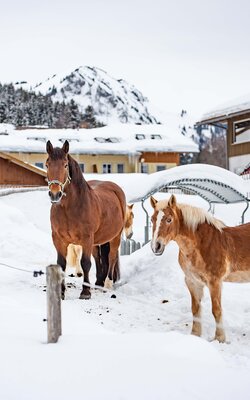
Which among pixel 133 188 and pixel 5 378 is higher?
pixel 133 188

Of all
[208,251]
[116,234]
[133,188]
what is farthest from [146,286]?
[133,188]

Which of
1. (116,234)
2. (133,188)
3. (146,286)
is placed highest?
(133,188)

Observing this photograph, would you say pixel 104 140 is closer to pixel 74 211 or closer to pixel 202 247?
pixel 74 211

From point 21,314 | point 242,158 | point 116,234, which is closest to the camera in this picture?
point 21,314

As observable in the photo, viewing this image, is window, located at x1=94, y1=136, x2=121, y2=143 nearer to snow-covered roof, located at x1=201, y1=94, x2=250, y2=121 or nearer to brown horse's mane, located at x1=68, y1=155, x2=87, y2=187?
snow-covered roof, located at x1=201, y1=94, x2=250, y2=121

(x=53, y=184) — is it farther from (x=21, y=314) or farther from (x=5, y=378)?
(x=5, y=378)

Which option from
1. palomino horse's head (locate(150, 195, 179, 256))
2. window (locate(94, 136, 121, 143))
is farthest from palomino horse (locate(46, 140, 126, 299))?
window (locate(94, 136, 121, 143))

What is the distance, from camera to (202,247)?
606 cm

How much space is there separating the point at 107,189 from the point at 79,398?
6032mm

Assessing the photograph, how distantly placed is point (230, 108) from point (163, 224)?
25.7 meters

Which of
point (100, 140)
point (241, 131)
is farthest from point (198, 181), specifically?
point (100, 140)

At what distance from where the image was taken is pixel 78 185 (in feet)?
24.7

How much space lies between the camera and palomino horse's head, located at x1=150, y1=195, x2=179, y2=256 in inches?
229

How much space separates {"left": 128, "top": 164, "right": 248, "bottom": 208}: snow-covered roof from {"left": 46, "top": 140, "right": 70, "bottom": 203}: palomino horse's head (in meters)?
4.42
